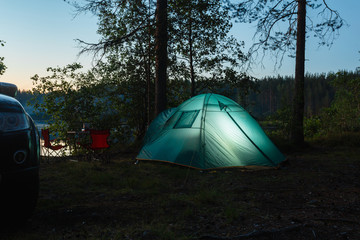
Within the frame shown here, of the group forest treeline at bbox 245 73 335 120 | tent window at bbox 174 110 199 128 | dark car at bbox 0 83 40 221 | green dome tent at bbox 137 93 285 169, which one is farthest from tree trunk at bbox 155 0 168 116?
forest treeline at bbox 245 73 335 120

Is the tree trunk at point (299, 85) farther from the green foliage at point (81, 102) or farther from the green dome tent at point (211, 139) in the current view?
the green foliage at point (81, 102)

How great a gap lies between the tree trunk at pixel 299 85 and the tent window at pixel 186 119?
5.34 m

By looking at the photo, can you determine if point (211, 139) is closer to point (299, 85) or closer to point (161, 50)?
point (161, 50)

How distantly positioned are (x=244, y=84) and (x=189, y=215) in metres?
10.4

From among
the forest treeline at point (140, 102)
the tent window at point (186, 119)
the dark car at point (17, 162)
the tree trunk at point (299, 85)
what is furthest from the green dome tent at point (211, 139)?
the forest treeline at point (140, 102)

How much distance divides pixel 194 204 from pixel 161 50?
6.74m

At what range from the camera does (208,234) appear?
2729 mm

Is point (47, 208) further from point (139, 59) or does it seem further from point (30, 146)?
point (139, 59)

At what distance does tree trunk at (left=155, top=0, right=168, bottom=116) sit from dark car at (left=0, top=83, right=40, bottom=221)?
23.3 feet

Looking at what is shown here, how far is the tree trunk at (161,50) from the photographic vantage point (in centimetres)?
930

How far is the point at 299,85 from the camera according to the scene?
1048 cm

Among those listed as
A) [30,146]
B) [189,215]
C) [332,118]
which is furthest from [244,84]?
[30,146]

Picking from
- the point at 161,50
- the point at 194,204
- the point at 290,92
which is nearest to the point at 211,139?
the point at 194,204

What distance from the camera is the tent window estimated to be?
22.8 ft
